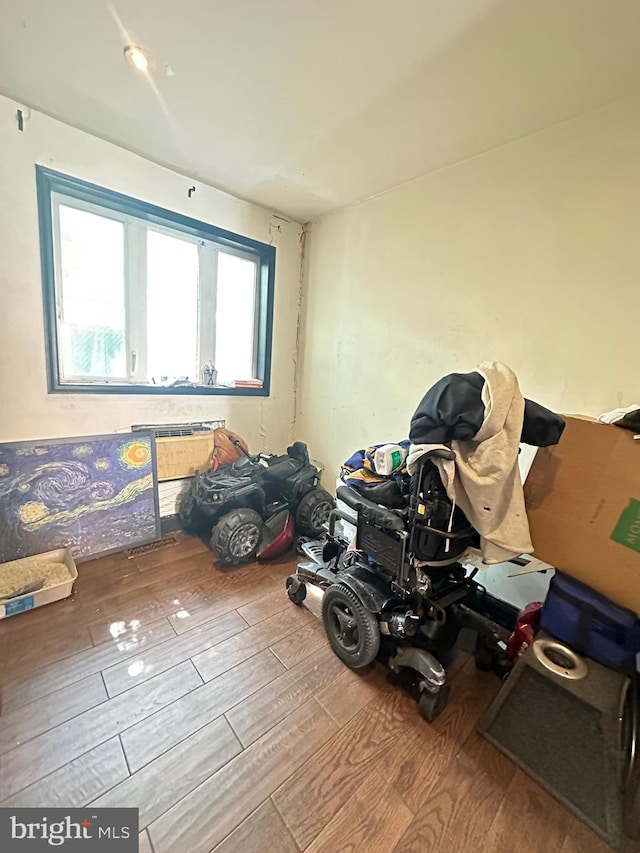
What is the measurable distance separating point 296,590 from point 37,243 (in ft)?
7.81

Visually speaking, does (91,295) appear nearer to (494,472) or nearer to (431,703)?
(494,472)

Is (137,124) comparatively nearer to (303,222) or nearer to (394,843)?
(303,222)

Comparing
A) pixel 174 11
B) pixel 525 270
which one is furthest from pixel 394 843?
pixel 174 11

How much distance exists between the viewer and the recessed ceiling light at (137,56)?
1369 mm

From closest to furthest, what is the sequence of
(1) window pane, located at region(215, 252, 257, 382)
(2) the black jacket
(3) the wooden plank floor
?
(3) the wooden plank floor < (2) the black jacket < (1) window pane, located at region(215, 252, 257, 382)

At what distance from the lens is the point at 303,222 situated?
2955 mm

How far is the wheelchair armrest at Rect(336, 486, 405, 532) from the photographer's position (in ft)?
4.47

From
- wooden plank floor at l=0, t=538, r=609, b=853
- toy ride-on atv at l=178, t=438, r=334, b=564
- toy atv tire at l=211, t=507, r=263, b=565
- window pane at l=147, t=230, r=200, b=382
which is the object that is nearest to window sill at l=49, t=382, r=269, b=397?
window pane at l=147, t=230, r=200, b=382

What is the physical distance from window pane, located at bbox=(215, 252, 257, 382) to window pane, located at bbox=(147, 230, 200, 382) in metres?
0.21

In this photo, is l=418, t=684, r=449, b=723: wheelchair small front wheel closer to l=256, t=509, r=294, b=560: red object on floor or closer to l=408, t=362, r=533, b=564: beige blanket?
l=408, t=362, r=533, b=564: beige blanket

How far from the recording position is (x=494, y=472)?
120 centimetres

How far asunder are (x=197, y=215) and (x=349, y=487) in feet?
7.14

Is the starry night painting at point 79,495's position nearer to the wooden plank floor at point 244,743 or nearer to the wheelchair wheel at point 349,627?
the wooden plank floor at point 244,743

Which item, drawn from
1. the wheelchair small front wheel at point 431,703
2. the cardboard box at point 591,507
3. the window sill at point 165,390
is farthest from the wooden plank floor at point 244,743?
the window sill at point 165,390
